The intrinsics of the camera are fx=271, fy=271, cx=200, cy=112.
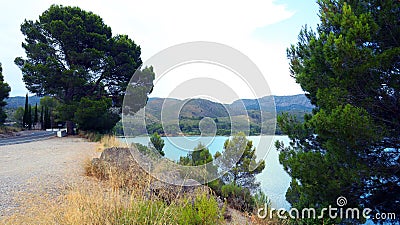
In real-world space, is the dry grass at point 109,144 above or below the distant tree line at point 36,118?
below

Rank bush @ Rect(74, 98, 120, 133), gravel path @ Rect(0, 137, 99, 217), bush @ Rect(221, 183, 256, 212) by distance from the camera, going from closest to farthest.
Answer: gravel path @ Rect(0, 137, 99, 217) → bush @ Rect(221, 183, 256, 212) → bush @ Rect(74, 98, 120, 133)

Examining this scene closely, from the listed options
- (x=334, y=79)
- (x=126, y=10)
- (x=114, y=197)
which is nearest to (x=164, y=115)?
(x=114, y=197)

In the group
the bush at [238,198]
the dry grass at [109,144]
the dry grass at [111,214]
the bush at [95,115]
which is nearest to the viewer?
the dry grass at [111,214]

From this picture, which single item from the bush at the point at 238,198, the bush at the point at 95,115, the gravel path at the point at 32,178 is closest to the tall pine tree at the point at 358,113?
the bush at the point at 238,198

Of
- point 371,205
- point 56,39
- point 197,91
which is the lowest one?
point 371,205

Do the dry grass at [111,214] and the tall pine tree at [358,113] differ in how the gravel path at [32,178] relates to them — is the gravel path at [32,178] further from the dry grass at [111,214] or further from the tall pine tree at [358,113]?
the tall pine tree at [358,113]

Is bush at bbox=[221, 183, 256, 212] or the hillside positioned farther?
bush at bbox=[221, 183, 256, 212]

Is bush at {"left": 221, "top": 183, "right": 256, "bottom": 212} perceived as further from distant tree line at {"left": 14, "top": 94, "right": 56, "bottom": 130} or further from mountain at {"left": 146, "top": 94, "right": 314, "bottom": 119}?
distant tree line at {"left": 14, "top": 94, "right": 56, "bottom": 130}

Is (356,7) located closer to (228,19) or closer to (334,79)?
(334,79)

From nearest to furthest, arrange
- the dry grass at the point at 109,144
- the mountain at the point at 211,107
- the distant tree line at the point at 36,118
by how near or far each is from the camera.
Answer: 1. the mountain at the point at 211,107
2. the dry grass at the point at 109,144
3. the distant tree line at the point at 36,118

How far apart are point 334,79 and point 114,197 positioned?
3214mm

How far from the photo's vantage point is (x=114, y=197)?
3.08 meters

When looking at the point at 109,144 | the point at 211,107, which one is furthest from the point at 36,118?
the point at 211,107

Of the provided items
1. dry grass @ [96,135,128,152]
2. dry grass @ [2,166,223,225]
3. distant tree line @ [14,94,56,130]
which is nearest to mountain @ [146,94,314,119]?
dry grass @ [2,166,223,225]
